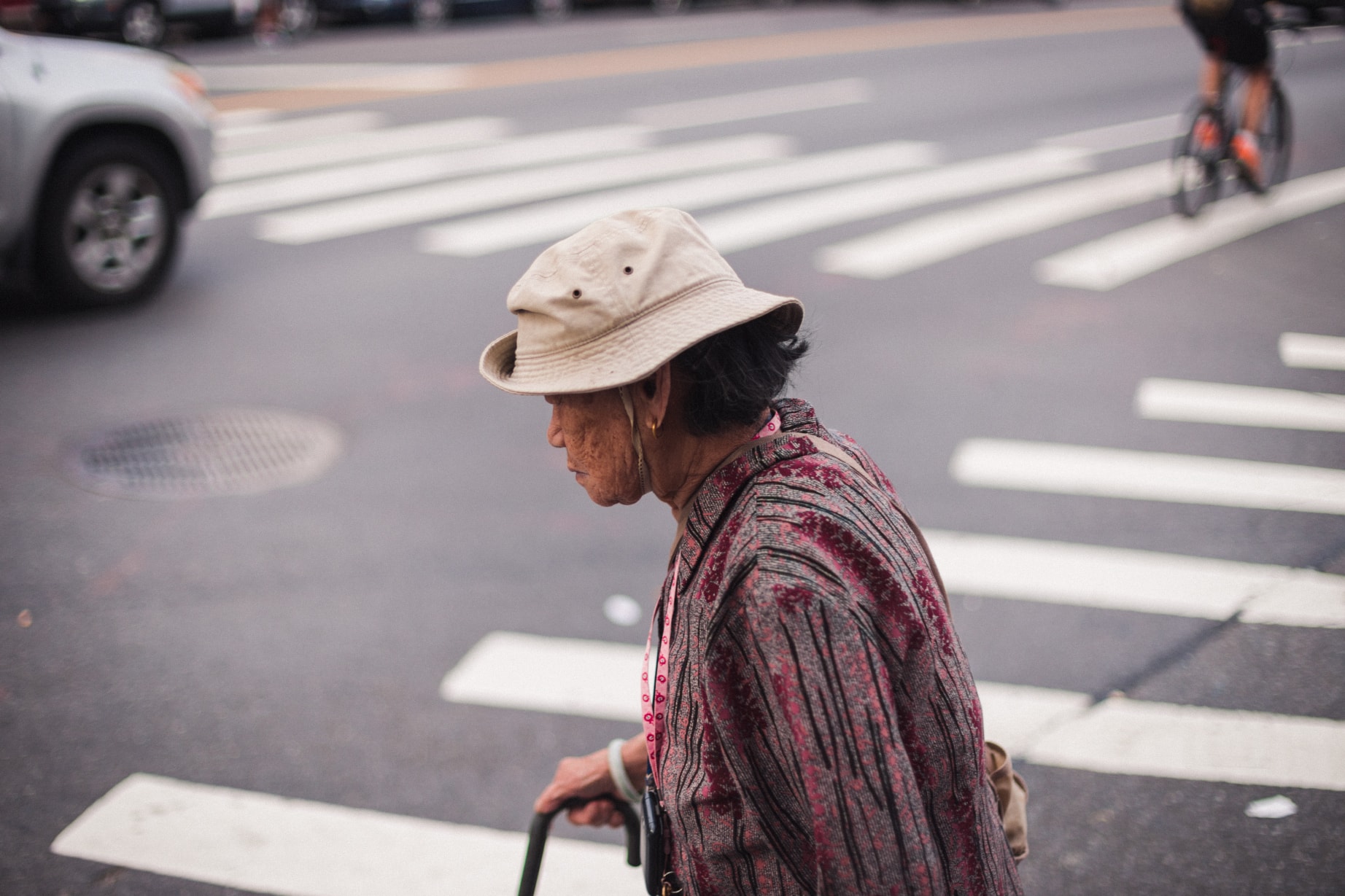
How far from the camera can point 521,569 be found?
195 inches

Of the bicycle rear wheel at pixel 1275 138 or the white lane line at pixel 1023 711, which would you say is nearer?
the white lane line at pixel 1023 711

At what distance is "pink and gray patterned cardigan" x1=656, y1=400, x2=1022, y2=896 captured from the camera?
61.4 inches

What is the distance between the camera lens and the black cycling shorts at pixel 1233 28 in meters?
9.15

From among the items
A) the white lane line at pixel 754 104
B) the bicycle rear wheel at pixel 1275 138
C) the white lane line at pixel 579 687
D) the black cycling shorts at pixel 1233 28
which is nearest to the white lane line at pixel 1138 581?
the white lane line at pixel 579 687

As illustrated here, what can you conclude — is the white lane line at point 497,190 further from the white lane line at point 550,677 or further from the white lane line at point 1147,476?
the white lane line at point 550,677

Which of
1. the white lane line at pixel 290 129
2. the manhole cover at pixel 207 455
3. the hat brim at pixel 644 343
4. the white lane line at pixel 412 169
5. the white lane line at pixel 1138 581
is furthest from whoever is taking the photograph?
the white lane line at pixel 290 129

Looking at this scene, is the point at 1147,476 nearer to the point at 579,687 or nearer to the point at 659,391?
the point at 579,687

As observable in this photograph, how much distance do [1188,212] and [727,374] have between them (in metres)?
9.27

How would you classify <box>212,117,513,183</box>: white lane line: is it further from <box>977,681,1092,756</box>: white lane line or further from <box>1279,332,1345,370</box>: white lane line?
<box>977,681,1092,756</box>: white lane line

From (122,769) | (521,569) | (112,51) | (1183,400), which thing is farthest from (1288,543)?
(112,51)

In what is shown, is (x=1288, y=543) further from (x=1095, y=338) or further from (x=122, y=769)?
(x=122, y=769)

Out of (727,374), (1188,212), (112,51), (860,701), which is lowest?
(1188,212)

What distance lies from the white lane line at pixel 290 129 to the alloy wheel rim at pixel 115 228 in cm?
473

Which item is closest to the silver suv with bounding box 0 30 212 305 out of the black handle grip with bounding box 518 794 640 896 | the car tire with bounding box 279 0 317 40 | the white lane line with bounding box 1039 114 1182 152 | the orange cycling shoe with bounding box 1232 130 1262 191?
the black handle grip with bounding box 518 794 640 896
